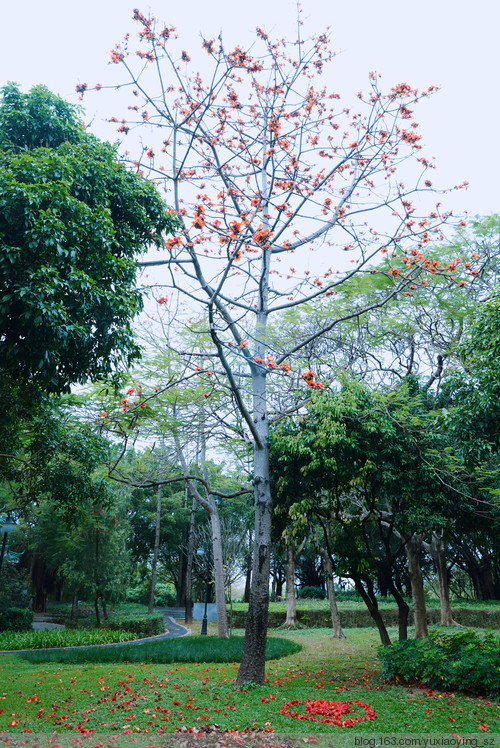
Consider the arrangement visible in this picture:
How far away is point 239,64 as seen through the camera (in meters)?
7.62

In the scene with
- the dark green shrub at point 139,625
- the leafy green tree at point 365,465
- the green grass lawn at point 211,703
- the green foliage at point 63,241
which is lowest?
the dark green shrub at point 139,625

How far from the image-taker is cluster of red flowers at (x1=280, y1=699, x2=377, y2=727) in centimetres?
599

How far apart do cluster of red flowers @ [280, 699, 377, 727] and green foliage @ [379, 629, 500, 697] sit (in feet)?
4.82

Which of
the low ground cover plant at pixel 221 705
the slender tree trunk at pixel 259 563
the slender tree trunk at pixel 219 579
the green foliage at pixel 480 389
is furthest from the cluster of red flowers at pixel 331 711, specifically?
the slender tree trunk at pixel 219 579

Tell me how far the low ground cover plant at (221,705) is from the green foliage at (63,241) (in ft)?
13.2

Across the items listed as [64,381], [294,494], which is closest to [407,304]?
[294,494]

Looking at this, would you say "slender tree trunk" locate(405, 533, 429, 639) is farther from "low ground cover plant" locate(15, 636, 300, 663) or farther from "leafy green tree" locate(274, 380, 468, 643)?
"low ground cover plant" locate(15, 636, 300, 663)

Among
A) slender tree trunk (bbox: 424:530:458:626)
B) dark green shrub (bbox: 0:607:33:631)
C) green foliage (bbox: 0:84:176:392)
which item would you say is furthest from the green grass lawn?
dark green shrub (bbox: 0:607:33:631)

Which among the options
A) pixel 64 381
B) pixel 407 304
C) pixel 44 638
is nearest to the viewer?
pixel 64 381

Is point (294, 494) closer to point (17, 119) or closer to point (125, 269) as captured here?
point (125, 269)

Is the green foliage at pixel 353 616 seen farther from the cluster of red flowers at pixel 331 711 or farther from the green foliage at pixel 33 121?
the green foliage at pixel 33 121

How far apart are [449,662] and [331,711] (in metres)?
2.30

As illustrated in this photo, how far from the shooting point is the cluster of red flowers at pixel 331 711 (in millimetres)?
5992

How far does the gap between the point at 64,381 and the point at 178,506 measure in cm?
2407
